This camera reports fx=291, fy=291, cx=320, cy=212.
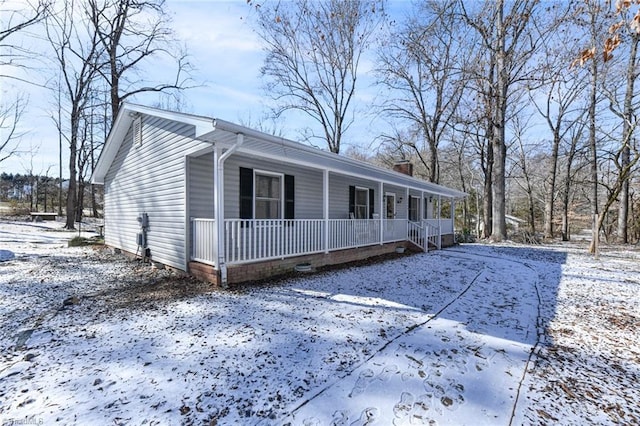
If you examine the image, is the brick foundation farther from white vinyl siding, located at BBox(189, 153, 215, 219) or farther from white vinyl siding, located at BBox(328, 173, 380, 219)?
white vinyl siding, located at BBox(328, 173, 380, 219)

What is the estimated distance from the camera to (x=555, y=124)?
19.9 metres

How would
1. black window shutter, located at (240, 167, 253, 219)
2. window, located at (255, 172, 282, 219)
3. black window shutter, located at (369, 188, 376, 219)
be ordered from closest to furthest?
black window shutter, located at (240, 167, 253, 219) < window, located at (255, 172, 282, 219) < black window shutter, located at (369, 188, 376, 219)

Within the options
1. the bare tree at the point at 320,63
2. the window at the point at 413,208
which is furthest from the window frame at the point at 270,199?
the bare tree at the point at 320,63

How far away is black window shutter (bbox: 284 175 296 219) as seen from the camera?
7.73 meters

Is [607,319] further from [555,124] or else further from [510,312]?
[555,124]

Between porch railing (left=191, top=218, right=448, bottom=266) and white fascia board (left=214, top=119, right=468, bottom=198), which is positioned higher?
white fascia board (left=214, top=119, right=468, bottom=198)

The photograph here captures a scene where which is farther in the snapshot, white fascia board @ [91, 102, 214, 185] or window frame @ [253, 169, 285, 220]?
window frame @ [253, 169, 285, 220]

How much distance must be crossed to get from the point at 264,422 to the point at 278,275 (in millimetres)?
4355

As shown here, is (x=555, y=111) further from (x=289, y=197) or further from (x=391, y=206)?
(x=289, y=197)

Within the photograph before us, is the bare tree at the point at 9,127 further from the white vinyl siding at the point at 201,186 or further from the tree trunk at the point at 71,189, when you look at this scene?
the white vinyl siding at the point at 201,186

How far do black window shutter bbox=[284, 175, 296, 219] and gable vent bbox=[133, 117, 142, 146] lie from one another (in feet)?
13.5

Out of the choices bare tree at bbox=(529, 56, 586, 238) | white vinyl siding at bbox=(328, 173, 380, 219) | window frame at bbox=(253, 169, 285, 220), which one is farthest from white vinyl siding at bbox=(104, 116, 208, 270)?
bare tree at bbox=(529, 56, 586, 238)

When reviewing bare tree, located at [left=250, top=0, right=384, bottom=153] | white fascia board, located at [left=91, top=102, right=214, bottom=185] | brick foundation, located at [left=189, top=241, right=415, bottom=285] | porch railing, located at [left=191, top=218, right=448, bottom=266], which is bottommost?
brick foundation, located at [left=189, top=241, right=415, bottom=285]

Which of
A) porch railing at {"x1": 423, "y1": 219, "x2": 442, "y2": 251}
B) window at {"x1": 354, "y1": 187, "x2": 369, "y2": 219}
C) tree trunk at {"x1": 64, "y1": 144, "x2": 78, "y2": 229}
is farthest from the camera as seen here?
tree trunk at {"x1": 64, "y1": 144, "x2": 78, "y2": 229}
